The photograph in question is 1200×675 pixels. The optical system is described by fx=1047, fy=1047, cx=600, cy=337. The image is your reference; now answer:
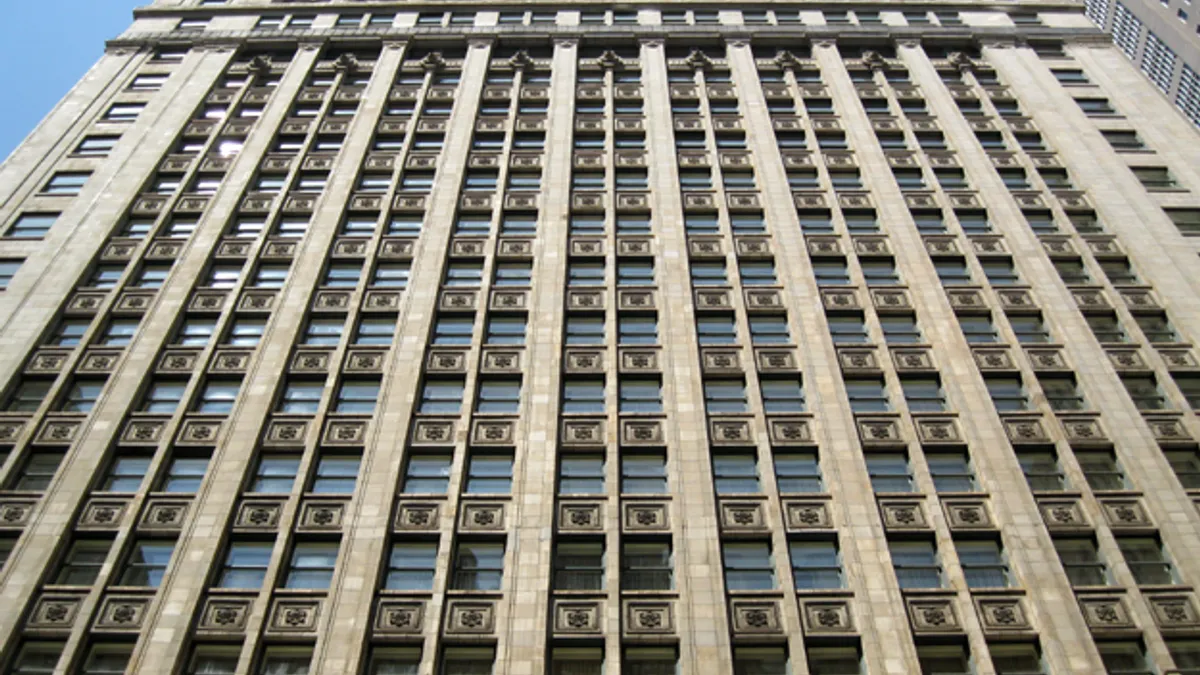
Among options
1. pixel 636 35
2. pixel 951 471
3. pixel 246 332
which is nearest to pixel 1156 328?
pixel 951 471

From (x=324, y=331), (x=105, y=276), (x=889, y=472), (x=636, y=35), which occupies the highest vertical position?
(x=636, y=35)

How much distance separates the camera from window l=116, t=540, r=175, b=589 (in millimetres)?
25969

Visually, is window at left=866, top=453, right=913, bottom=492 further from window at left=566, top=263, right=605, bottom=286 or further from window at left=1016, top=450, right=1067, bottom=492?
window at left=566, top=263, right=605, bottom=286

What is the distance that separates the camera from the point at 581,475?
94.0 ft

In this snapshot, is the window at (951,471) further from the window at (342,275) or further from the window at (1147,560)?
the window at (342,275)

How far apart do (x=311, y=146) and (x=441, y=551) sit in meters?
22.2

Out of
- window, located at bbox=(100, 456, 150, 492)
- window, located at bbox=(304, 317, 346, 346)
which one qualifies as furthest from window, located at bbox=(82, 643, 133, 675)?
window, located at bbox=(304, 317, 346, 346)

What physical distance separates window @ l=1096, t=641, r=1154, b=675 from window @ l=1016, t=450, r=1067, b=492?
490 cm

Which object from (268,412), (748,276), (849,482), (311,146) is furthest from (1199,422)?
(311,146)

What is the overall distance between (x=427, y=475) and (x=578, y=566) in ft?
17.0

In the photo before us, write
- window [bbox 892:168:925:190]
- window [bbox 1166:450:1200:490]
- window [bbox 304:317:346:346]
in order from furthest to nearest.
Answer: window [bbox 892:168:925:190] → window [bbox 304:317:346:346] → window [bbox 1166:450:1200:490]

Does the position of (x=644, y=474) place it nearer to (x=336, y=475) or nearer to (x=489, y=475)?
(x=489, y=475)

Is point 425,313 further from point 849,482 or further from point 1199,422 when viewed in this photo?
point 1199,422

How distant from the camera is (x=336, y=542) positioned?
26.8 m
